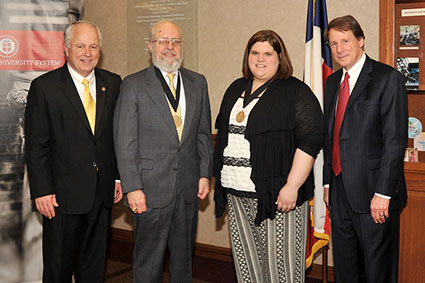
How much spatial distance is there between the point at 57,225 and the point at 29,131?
58 cm

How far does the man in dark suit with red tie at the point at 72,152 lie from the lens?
2834 mm

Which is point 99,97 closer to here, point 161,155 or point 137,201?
Answer: point 161,155

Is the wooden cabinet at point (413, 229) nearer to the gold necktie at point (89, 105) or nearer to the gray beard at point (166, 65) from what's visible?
the gray beard at point (166, 65)

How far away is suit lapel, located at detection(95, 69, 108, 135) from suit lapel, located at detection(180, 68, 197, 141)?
1.60 feet

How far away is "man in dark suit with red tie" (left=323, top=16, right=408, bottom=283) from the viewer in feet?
8.69

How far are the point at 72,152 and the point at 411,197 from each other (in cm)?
227

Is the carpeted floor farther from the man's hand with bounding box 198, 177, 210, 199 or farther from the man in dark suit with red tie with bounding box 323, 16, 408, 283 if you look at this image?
→ the man in dark suit with red tie with bounding box 323, 16, 408, 283

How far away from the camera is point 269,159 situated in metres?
2.72

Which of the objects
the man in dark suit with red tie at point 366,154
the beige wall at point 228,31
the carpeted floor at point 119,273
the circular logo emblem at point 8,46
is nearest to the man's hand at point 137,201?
the man in dark suit with red tie at point 366,154

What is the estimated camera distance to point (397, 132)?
262 centimetres

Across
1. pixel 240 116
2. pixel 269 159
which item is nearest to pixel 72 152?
pixel 240 116

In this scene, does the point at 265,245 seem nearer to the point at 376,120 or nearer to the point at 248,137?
the point at 248,137

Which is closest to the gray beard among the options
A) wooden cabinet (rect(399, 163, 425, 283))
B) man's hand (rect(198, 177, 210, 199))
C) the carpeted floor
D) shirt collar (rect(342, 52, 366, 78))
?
man's hand (rect(198, 177, 210, 199))

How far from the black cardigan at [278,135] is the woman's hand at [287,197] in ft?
0.10
